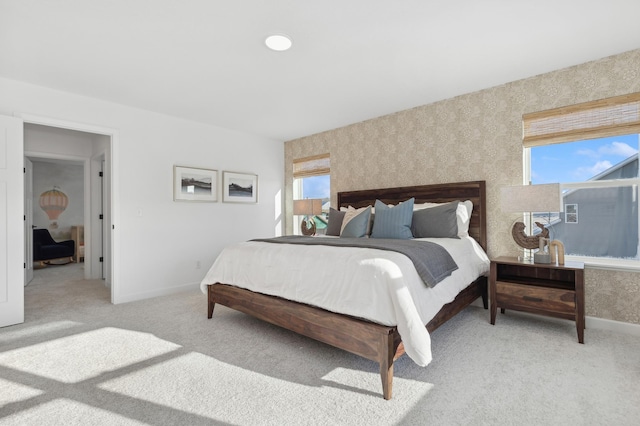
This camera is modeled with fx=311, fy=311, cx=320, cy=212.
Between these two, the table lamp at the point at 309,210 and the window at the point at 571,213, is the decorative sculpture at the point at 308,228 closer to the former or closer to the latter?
the table lamp at the point at 309,210

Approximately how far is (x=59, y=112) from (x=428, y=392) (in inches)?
172

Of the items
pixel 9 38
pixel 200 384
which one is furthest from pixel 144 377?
pixel 9 38

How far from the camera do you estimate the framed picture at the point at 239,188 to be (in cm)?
484

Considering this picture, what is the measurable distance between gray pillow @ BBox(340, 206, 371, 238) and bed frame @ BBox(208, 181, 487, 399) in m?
0.73

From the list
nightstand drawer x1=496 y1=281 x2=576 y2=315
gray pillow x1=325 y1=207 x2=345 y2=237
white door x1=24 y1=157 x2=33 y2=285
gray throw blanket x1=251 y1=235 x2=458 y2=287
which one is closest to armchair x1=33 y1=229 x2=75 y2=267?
white door x1=24 y1=157 x2=33 y2=285

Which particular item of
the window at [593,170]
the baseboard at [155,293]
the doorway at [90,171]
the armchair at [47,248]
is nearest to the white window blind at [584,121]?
the window at [593,170]

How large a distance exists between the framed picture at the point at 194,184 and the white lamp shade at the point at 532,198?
12.4ft

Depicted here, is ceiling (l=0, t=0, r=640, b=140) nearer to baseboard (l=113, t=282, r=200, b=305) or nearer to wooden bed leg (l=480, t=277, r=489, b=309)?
wooden bed leg (l=480, t=277, r=489, b=309)

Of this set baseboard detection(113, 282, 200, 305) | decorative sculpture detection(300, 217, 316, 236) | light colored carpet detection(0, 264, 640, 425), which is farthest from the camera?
decorative sculpture detection(300, 217, 316, 236)

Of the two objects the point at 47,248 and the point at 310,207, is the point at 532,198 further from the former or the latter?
the point at 47,248

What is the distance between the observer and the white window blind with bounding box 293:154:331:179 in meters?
5.09

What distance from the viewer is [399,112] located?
4145mm

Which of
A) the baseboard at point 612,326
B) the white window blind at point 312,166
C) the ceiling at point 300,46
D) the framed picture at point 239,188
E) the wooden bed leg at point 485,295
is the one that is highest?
the ceiling at point 300,46

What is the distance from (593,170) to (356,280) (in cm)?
266
